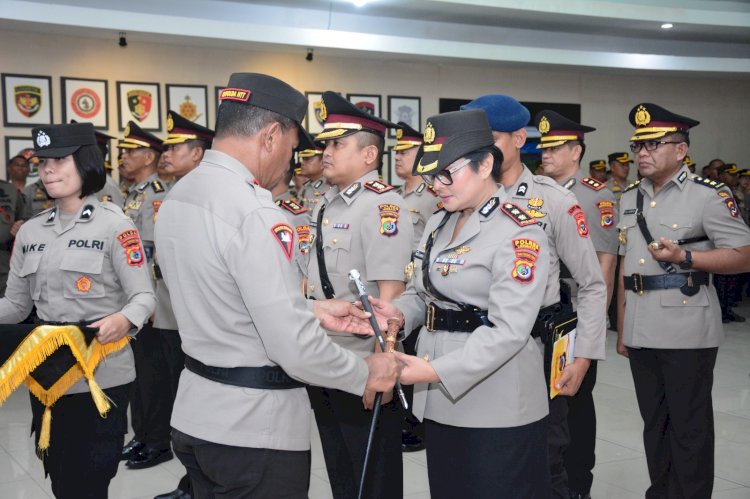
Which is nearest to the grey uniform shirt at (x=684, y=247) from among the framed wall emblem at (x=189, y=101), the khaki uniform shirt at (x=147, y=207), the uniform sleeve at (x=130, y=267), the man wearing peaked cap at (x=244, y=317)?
the man wearing peaked cap at (x=244, y=317)

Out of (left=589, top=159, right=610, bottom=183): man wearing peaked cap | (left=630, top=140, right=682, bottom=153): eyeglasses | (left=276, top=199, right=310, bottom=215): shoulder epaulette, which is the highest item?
(left=589, top=159, right=610, bottom=183): man wearing peaked cap

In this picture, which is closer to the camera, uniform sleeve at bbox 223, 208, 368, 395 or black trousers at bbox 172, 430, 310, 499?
uniform sleeve at bbox 223, 208, 368, 395

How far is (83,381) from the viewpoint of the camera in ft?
9.24

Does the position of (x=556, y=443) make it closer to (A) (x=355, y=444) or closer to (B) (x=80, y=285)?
(A) (x=355, y=444)

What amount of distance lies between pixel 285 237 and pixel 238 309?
0.21 m

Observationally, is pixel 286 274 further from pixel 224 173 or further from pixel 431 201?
pixel 431 201

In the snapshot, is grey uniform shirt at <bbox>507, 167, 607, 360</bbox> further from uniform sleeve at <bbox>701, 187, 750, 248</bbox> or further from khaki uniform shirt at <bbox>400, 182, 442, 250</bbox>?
khaki uniform shirt at <bbox>400, 182, 442, 250</bbox>

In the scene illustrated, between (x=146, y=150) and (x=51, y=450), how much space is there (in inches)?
123

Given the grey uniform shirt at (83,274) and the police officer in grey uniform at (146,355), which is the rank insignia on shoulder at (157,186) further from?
the grey uniform shirt at (83,274)

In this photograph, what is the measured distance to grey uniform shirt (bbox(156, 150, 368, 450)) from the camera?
1.82m

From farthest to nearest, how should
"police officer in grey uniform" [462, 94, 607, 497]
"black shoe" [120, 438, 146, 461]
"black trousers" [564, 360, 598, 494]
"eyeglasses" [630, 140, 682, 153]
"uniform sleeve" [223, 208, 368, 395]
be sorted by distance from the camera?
"black shoe" [120, 438, 146, 461], "black trousers" [564, 360, 598, 494], "eyeglasses" [630, 140, 682, 153], "police officer in grey uniform" [462, 94, 607, 497], "uniform sleeve" [223, 208, 368, 395]

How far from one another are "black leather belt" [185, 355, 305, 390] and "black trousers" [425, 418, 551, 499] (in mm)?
618

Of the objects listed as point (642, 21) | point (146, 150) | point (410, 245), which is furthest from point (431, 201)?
point (642, 21)

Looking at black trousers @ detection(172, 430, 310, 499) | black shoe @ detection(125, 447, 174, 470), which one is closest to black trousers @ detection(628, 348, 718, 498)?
black trousers @ detection(172, 430, 310, 499)
